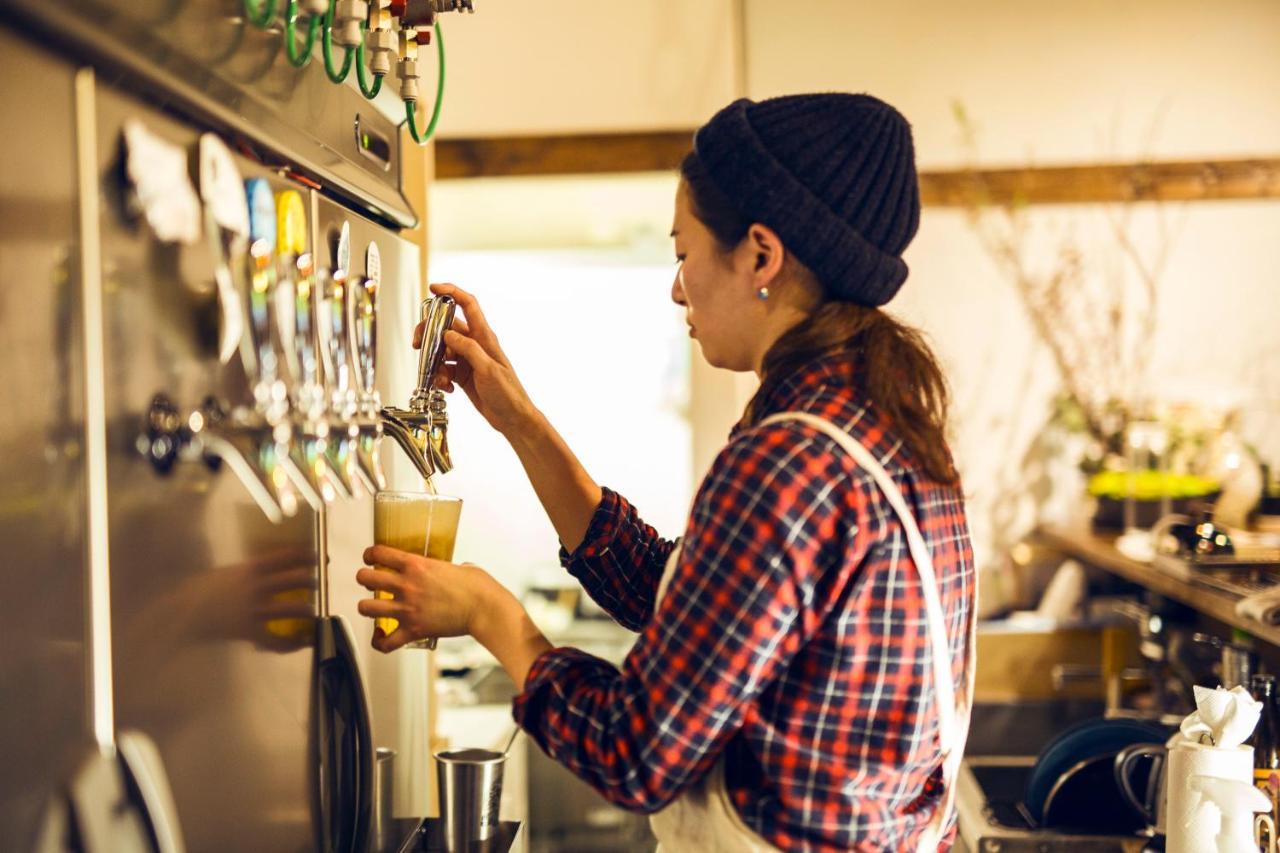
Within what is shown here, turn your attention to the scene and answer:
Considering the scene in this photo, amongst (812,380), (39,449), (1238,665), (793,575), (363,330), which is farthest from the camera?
(1238,665)

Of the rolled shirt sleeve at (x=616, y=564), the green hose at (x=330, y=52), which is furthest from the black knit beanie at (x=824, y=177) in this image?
the rolled shirt sleeve at (x=616, y=564)

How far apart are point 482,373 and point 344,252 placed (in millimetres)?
250

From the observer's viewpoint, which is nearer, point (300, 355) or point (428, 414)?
point (300, 355)

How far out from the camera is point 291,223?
115cm

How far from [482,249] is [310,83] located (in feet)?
11.2

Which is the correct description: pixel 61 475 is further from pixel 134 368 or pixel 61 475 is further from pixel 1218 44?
pixel 1218 44

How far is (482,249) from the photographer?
464 cm

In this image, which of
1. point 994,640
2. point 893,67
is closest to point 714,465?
point 994,640

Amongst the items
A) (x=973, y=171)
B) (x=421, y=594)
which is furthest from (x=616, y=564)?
(x=973, y=171)

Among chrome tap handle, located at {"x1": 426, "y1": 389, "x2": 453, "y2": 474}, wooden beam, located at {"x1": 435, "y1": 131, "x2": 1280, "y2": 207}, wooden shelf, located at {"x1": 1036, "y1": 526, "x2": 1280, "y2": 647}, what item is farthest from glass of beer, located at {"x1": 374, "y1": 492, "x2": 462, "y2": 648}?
wooden beam, located at {"x1": 435, "y1": 131, "x2": 1280, "y2": 207}

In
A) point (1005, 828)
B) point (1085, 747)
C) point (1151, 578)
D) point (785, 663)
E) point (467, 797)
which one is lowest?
point (1005, 828)

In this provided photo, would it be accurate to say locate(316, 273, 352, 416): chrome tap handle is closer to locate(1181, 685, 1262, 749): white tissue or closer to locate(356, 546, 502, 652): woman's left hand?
locate(356, 546, 502, 652): woman's left hand

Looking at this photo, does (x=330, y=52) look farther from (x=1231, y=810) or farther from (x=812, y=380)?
(x=1231, y=810)

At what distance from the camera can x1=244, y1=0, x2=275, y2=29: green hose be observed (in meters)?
1.05
